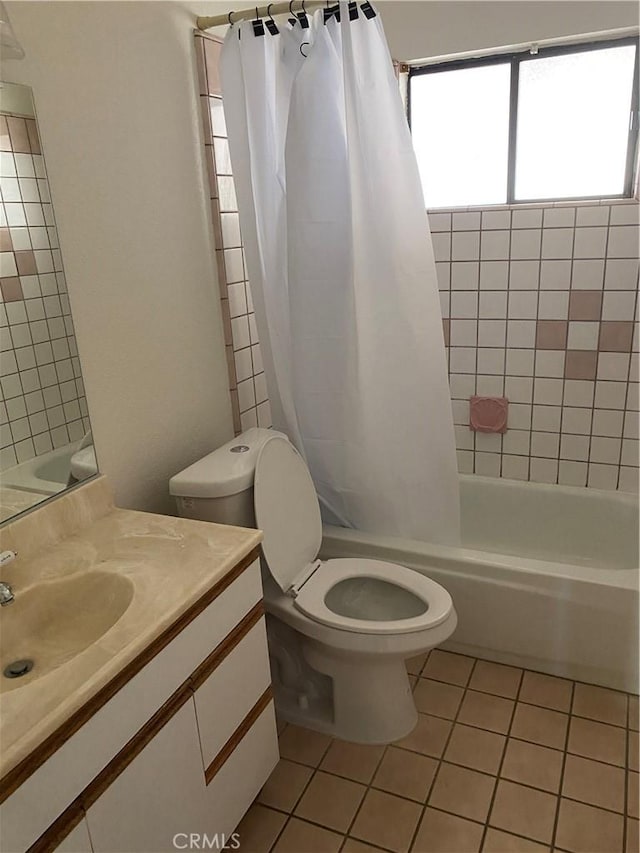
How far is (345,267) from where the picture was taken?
6.43 ft

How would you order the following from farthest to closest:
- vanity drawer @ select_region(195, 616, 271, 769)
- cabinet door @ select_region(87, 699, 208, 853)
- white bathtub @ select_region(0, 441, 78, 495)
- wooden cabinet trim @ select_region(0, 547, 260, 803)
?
1. white bathtub @ select_region(0, 441, 78, 495)
2. vanity drawer @ select_region(195, 616, 271, 769)
3. cabinet door @ select_region(87, 699, 208, 853)
4. wooden cabinet trim @ select_region(0, 547, 260, 803)

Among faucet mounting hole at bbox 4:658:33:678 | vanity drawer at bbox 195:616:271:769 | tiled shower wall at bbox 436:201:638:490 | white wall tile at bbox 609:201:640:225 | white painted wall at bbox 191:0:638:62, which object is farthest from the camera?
tiled shower wall at bbox 436:201:638:490

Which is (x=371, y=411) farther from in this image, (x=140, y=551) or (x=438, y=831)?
(x=438, y=831)

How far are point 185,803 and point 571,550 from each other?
1.94 meters

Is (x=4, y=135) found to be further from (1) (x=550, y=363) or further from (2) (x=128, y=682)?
(1) (x=550, y=363)

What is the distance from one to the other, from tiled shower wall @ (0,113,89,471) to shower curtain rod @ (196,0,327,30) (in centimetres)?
79

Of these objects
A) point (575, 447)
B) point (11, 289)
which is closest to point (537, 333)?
point (575, 447)

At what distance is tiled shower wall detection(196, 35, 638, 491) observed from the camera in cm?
236

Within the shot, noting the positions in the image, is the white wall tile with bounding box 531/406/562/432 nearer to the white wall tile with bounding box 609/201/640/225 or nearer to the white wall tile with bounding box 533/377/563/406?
the white wall tile with bounding box 533/377/563/406

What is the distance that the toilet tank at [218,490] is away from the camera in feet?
5.71

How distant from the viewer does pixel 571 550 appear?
2691mm

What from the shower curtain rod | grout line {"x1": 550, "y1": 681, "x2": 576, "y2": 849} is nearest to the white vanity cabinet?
grout line {"x1": 550, "y1": 681, "x2": 576, "y2": 849}

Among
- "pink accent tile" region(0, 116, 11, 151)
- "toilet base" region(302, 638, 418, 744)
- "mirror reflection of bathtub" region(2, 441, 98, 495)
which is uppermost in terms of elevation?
"pink accent tile" region(0, 116, 11, 151)

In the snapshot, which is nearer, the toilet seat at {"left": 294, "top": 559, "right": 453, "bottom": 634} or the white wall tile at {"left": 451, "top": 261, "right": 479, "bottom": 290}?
the toilet seat at {"left": 294, "top": 559, "right": 453, "bottom": 634}
